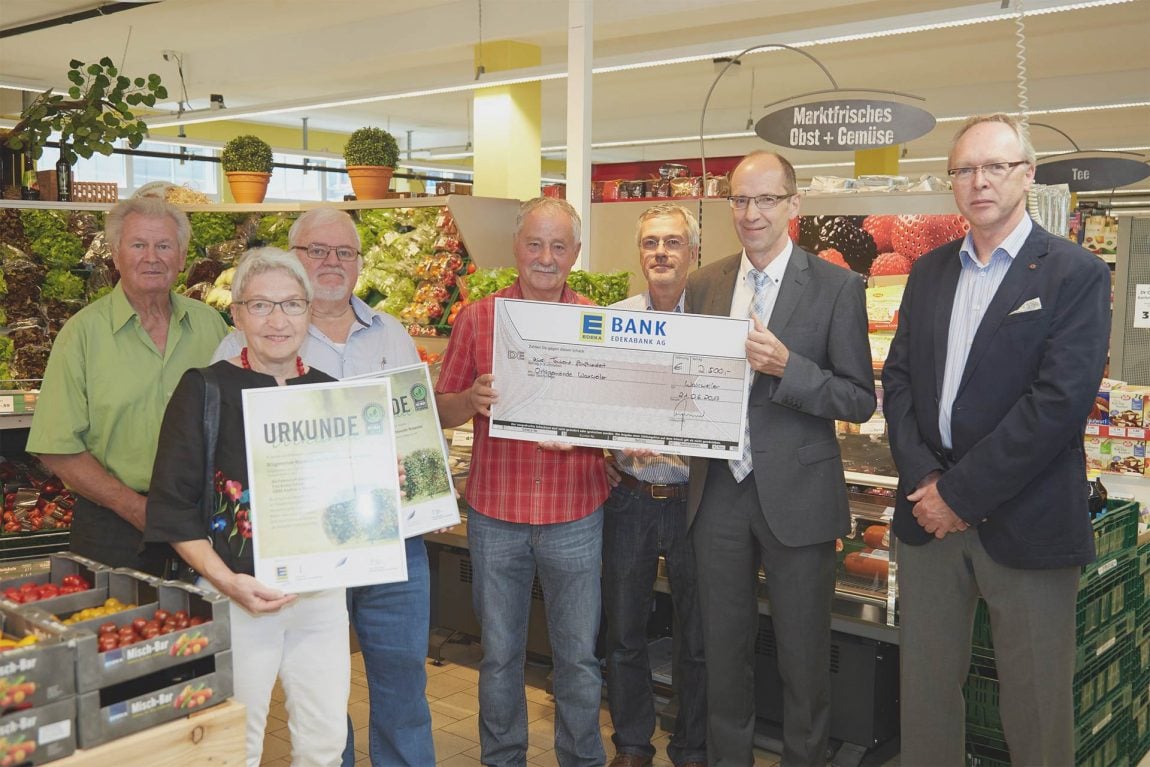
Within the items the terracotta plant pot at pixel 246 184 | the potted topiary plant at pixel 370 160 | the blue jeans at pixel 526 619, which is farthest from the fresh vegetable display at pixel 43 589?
the terracotta plant pot at pixel 246 184

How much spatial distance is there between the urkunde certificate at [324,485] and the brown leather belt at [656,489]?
123 centimetres

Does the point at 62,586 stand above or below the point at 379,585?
above

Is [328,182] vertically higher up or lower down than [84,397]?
higher up

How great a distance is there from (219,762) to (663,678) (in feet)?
8.53

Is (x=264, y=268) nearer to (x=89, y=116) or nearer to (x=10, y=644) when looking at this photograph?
(x=10, y=644)

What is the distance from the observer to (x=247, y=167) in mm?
5980

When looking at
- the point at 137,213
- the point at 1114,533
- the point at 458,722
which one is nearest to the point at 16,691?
the point at 137,213

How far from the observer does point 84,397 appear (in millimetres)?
3041

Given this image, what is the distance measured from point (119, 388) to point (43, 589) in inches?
32.1

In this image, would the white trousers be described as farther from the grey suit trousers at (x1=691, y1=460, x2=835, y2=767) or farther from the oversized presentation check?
the grey suit trousers at (x1=691, y1=460, x2=835, y2=767)

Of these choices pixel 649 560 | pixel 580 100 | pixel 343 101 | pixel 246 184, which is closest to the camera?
pixel 649 560

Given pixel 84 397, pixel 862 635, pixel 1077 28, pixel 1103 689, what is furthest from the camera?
pixel 1077 28

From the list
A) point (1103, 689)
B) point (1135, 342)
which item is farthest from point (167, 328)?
point (1135, 342)

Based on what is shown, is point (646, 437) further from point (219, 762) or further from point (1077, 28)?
point (1077, 28)
